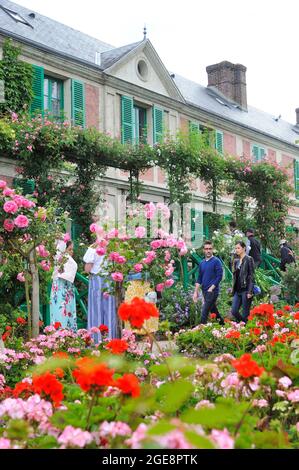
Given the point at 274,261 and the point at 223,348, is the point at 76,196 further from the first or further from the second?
the point at 223,348

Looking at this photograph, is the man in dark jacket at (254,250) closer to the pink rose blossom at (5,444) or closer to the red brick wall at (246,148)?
the red brick wall at (246,148)

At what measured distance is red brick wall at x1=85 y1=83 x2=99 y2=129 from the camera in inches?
607

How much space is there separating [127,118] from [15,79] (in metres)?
4.26

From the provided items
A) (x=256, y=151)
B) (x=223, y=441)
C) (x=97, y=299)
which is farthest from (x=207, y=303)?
(x=256, y=151)

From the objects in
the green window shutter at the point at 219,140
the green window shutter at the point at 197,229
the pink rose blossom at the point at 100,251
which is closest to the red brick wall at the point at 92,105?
the green window shutter at the point at 197,229

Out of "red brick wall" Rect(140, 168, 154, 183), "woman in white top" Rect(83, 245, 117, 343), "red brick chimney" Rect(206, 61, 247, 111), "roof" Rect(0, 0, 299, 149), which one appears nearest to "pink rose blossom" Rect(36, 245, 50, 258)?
"woman in white top" Rect(83, 245, 117, 343)

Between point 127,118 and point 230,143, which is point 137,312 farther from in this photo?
point 230,143

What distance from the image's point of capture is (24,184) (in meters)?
11.7

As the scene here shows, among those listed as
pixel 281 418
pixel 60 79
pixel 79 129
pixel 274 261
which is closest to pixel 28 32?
pixel 60 79

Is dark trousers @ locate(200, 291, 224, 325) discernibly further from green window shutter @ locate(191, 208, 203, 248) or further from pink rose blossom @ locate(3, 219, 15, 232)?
green window shutter @ locate(191, 208, 203, 248)

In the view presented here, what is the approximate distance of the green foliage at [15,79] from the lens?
1241 cm

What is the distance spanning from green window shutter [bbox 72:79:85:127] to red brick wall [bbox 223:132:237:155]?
6.81 m

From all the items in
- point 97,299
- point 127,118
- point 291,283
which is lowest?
point 97,299

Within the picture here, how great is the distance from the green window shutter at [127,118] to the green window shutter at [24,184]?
445 centimetres
